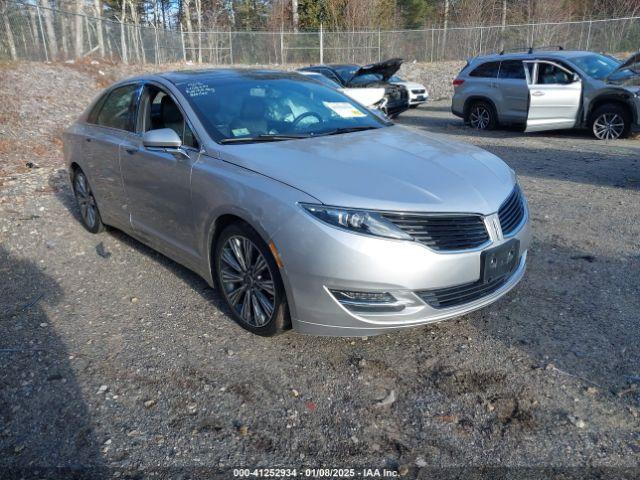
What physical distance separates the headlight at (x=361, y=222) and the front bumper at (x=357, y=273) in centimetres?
4

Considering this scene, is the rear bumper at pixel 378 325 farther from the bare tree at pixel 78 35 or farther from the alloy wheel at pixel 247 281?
the bare tree at pixel 78 35

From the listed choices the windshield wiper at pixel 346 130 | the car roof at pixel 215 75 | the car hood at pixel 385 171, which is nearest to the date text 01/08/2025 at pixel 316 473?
the car hood at pixel 385 171

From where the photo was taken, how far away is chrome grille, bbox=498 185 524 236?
3.19 meters

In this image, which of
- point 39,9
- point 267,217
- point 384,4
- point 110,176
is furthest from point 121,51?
point 267,217

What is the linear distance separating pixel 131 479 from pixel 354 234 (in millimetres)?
1591

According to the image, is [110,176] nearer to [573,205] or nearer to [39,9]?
[573,205]

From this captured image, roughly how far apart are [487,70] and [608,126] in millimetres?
3069

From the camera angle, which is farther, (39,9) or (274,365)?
(39,9)

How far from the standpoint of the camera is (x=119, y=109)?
484 centimetres

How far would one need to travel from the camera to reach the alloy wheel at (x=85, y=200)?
5.55 m

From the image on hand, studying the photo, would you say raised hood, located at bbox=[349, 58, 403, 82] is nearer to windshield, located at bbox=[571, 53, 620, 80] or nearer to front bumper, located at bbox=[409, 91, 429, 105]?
front bumper, located at bbox=[409, 91, 429, 105]

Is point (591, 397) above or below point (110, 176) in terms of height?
below

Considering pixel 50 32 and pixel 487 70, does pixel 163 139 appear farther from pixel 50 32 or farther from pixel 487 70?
pixel 50 32

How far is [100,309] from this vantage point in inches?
161
